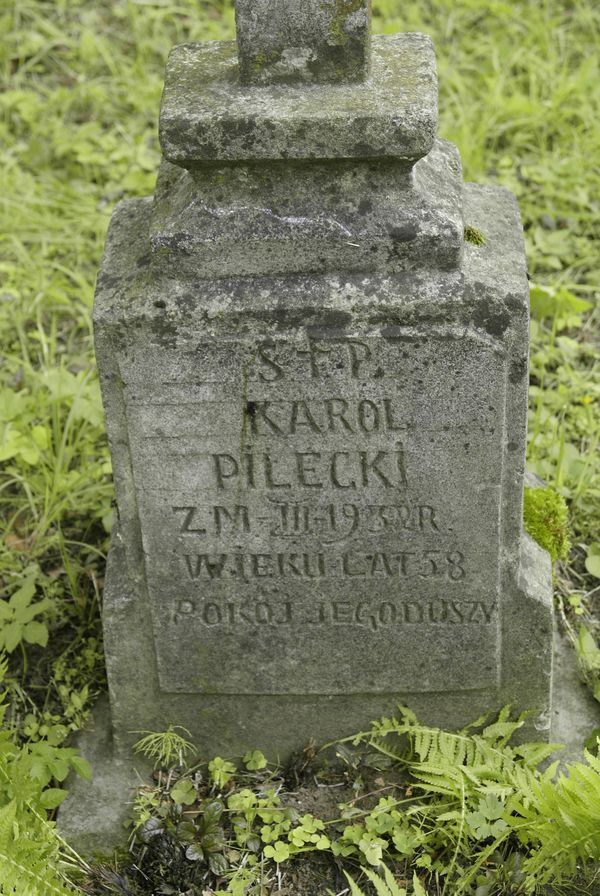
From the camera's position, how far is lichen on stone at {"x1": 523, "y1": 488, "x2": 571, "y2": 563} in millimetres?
3102

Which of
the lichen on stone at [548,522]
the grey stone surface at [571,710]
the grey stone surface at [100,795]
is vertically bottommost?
the grey stone surface at [100,795]

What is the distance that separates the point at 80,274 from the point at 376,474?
7.80 feet

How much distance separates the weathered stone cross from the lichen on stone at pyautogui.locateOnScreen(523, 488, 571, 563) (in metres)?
1.23

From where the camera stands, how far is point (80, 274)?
186 inches

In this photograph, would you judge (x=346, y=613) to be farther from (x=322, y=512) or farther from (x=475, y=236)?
(x=475, y=236)

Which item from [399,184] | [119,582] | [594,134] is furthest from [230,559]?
[594,134]

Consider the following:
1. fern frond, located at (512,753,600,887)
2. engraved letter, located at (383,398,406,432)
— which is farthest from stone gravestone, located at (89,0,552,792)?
fern frond, located at (512,753,600,887)

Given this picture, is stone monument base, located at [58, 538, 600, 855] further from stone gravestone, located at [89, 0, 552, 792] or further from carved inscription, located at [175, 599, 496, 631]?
carved inscription, located at [175, 599, 496, 631]

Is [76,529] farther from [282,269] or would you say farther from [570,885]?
[570,885]

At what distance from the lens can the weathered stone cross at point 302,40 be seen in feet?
7.70

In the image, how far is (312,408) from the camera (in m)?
2.63

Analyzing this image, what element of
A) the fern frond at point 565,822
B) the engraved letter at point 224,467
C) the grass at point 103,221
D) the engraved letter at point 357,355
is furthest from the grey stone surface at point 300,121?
the grass at point 103,221

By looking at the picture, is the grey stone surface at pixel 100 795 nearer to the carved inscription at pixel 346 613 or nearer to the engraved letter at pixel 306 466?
the carved inscription at pixel 346 613

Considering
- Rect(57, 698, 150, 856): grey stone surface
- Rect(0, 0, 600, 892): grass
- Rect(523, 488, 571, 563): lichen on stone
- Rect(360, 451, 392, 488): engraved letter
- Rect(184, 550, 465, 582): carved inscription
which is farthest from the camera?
Rect(0, 0, 600, 892): grass
